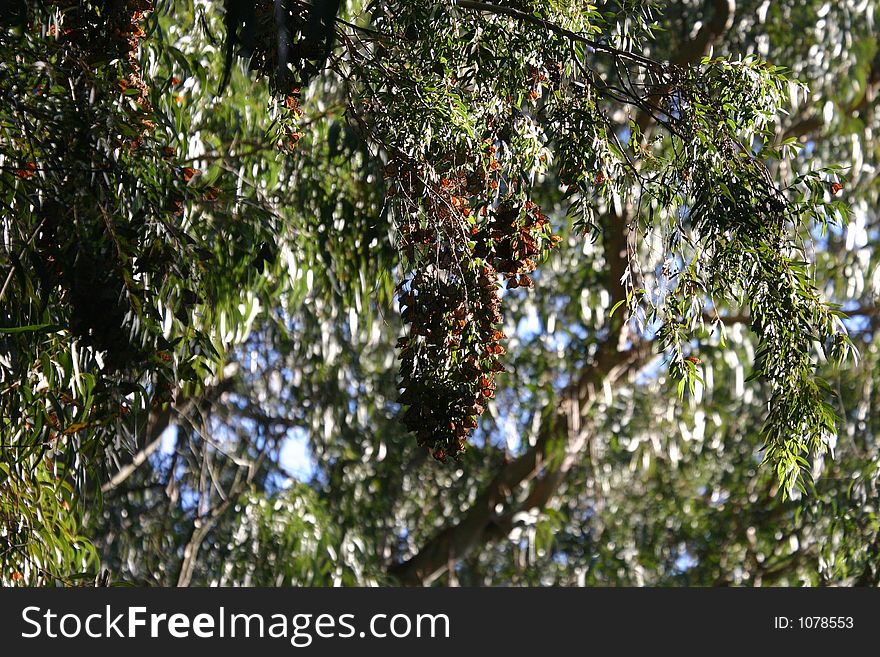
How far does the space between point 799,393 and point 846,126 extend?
292 centimetres

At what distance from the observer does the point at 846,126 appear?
4.19 meters

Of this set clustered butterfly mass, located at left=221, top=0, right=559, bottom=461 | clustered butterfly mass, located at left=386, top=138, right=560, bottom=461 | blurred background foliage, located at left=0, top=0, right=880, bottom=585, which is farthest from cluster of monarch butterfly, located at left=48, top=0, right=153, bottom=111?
clustered butterfly mass, located at left=386, top=138, right=560, bottom=461

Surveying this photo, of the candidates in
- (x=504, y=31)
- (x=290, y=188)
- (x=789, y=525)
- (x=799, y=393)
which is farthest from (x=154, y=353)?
(x=789, y=525)

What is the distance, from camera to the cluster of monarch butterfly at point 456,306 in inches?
61.9

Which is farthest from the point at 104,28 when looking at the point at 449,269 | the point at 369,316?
the point at 369,316

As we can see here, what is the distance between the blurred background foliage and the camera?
5.34 ft

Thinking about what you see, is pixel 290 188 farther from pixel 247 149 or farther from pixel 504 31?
pixel 504 31

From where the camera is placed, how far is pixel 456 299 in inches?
62.7

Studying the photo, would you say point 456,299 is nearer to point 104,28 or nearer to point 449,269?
point 449,269

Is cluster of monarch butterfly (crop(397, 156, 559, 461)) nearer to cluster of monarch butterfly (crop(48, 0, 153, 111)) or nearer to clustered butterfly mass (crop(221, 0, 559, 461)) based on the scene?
clustered butterfly mass (crop(221, 0, 559, 461))

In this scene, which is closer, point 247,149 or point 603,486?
point 247,149

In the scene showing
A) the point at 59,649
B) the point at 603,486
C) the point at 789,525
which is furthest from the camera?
the point at 603,486

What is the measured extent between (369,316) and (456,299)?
1.79m

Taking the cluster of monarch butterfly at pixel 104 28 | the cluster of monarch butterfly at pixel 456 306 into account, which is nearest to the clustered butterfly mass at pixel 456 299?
the cluster of monarch butterfly at pixel 456 306
